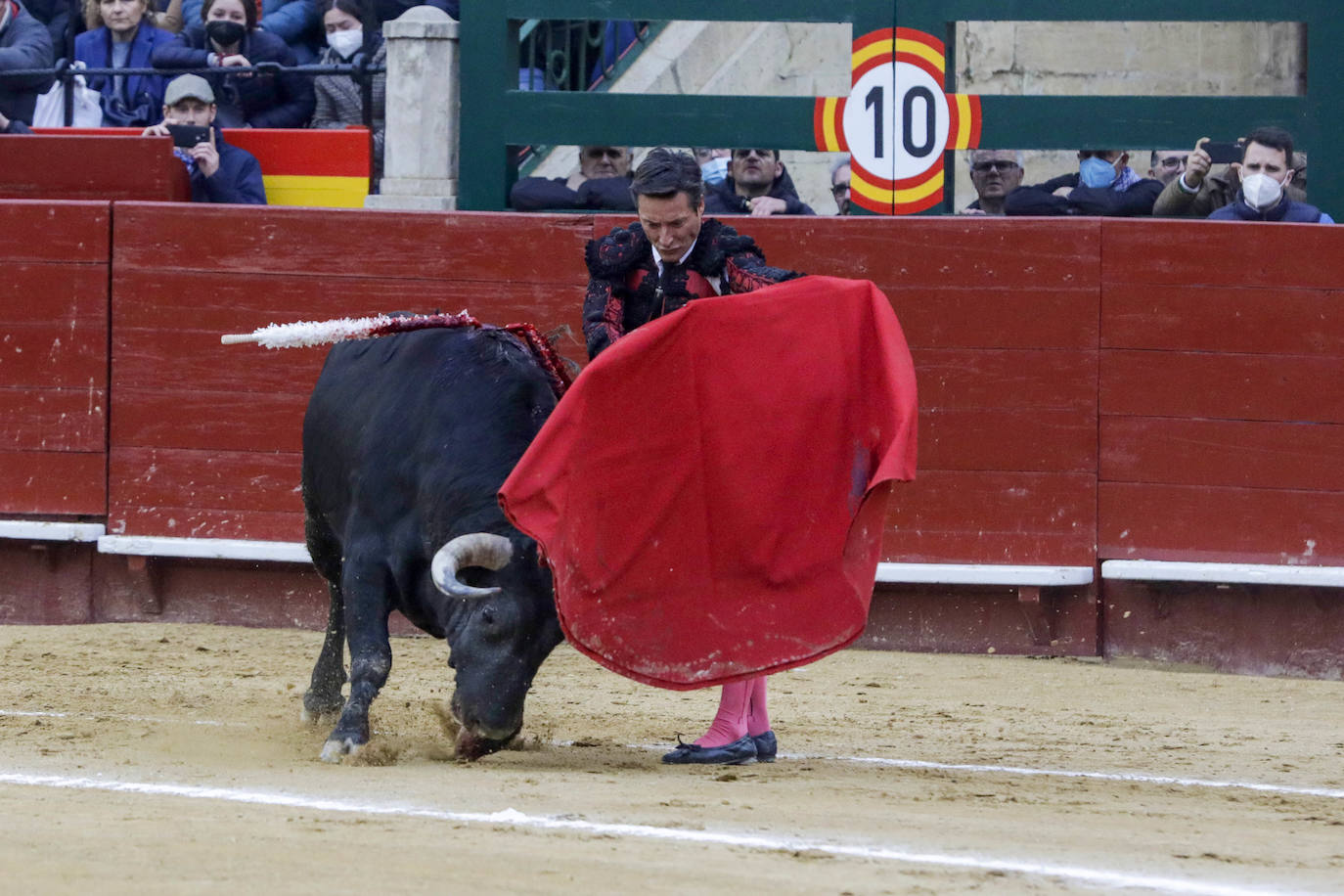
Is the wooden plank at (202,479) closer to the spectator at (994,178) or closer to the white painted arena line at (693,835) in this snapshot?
the spectator at (994,178)

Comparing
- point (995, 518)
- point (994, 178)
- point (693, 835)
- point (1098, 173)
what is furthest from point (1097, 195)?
point (693, 835)

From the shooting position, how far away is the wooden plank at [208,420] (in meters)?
6.36

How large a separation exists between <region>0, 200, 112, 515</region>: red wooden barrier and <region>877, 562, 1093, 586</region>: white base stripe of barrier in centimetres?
267

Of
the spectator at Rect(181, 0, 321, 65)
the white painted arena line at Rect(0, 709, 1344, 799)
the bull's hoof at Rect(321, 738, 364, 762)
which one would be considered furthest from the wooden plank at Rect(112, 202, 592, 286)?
the bull's hoof at Rect(321, 738, 364, 762)

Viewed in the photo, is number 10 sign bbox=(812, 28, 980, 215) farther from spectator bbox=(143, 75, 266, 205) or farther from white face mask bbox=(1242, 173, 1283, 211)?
spectator bbox=(143, 75, 266, 205)

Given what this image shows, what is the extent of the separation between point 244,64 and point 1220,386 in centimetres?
394

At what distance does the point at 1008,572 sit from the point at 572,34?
12.8 ft

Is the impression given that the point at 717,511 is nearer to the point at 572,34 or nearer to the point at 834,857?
the point at 834,857

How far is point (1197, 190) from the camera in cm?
636

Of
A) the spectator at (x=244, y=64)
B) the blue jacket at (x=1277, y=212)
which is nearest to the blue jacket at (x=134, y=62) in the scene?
the spectator at (x=244, y=64)

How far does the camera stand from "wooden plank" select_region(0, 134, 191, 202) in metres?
6.55

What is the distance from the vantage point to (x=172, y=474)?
21.1 ft

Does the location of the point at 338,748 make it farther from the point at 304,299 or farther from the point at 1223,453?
the point at 1223,453

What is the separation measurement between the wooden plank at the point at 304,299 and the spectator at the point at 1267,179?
7.06 ft
